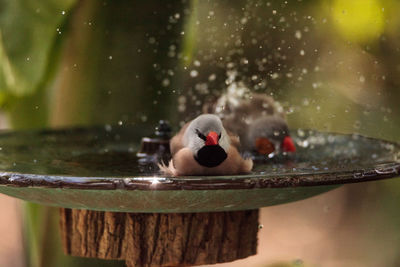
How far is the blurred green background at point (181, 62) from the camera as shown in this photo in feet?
6.30

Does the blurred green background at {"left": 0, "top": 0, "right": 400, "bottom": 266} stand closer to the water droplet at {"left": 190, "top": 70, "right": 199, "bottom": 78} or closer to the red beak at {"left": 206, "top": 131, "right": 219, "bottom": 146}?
the water droplet at {"left": 190, "top": 70, "right": 199, "bottom": 78}

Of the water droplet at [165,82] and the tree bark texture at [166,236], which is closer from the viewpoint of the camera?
the tree bark texture at [166,236]

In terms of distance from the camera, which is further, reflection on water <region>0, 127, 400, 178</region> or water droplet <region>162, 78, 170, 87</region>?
water droplet <region>162, 78, 170, 87</region>

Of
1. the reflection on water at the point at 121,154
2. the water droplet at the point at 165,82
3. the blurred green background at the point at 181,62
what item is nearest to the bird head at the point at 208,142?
the reflection on water at the point at 121,154

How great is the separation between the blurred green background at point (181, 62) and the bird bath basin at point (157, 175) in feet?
1.35

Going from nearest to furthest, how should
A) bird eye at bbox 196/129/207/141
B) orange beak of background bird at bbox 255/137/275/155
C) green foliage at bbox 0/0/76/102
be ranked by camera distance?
bird eye at bbox 196/129/207/141, orange beak of background bird at bbox 255/137/275/155, green foliage at bbox 0/0/76/102

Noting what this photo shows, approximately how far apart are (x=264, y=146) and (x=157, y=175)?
1.00 feet

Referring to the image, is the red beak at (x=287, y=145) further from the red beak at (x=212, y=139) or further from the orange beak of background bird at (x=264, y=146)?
the red beak at (x=212, y=139)

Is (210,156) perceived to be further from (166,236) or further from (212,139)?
(166,236)

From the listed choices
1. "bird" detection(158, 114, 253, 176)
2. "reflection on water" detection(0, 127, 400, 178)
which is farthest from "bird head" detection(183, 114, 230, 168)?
"reflection on water" detection(0, 127, 400, 178)

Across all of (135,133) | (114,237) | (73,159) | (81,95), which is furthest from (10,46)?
(114,237)

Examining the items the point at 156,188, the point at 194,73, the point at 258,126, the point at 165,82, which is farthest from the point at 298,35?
the point at 156,188

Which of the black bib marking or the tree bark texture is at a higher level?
the black bib marking

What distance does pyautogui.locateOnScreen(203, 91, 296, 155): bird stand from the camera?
4.55 feet
